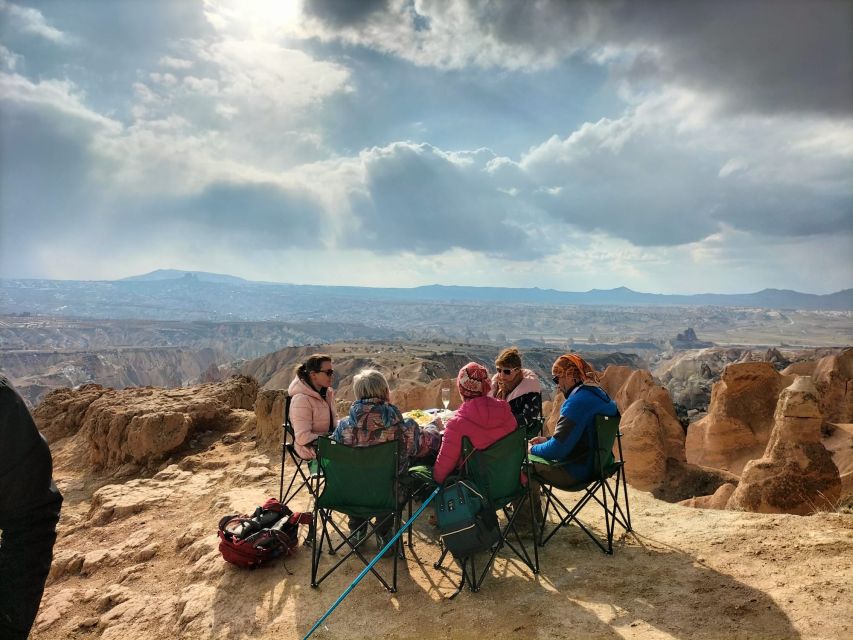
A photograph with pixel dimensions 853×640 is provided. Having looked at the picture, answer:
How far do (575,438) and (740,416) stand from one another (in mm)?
20790

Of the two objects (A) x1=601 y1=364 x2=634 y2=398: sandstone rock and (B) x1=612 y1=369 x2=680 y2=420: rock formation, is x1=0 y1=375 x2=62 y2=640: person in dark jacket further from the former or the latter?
(A) x1=601 y1=364 x2=634 y2=398: sandstone rock

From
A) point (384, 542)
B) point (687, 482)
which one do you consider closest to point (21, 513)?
point (384, 542)

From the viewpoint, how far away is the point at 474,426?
4840 millimetres

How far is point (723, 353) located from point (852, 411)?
8040cm

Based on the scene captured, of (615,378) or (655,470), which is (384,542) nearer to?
(655,470)

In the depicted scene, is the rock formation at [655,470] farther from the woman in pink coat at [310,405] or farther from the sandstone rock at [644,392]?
the woman in pink coat at [310,405]

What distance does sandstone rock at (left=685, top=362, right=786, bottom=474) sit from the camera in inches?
835

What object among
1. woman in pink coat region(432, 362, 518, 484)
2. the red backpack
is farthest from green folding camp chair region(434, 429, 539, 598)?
the red backpack

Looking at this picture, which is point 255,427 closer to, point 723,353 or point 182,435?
point 182,435

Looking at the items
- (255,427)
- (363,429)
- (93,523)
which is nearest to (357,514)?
(363,429)

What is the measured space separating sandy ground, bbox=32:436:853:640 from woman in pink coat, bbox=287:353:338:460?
48.2 inches

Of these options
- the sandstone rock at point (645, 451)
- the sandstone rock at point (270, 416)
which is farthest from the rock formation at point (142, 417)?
the sandstone rock at point (645, 451)

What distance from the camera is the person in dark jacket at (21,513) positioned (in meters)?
1.75

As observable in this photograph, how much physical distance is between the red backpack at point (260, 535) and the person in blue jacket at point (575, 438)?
8.86 feet
